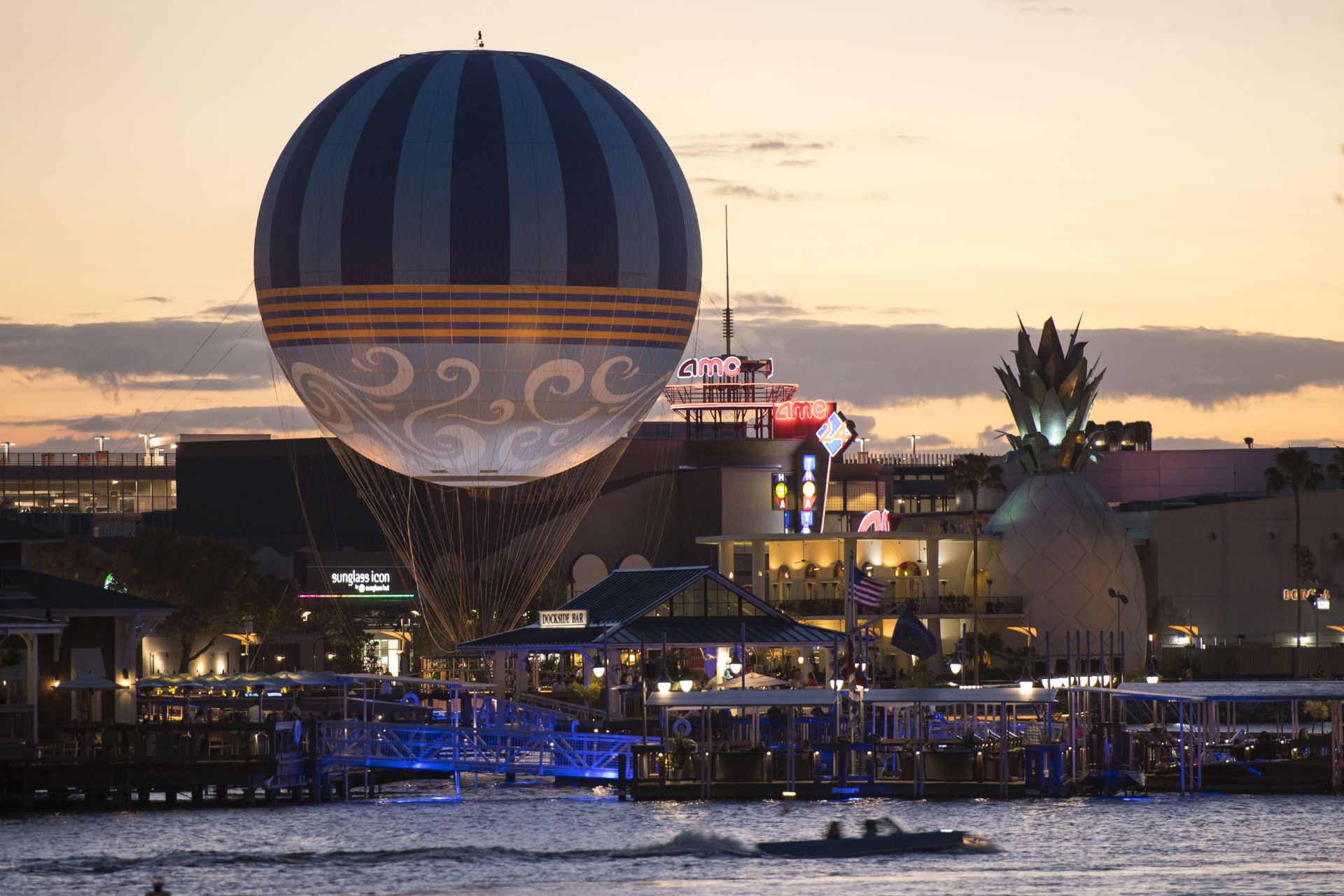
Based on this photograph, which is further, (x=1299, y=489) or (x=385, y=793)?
(x=1299, y=489)

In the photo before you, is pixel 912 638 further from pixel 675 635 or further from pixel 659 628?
pixel 659 628

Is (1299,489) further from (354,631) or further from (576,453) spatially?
(576,453)

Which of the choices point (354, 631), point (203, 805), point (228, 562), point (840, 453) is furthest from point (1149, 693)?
point (840, 453)

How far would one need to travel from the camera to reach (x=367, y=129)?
78.1m

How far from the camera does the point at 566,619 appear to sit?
→ 290 feet

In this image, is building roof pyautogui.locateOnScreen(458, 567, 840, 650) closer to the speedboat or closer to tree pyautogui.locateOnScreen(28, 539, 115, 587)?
the speedboat

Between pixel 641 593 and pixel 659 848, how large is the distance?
31.4m

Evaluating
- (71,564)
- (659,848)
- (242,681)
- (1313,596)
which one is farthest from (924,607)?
(659,848)

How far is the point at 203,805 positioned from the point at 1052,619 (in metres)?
71.1

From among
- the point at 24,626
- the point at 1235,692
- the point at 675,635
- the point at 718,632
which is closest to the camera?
the point at 24,626

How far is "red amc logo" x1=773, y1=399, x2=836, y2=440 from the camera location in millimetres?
156625

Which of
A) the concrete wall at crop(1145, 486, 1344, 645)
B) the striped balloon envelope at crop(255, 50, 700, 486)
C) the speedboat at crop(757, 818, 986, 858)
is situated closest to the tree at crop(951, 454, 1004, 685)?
the concrete wall at crop(1145, 486, 1344, 645)

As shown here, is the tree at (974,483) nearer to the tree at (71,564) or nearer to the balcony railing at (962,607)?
the balcony railing at (962,607)

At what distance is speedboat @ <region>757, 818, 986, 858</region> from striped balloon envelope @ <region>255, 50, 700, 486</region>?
1030 inches
